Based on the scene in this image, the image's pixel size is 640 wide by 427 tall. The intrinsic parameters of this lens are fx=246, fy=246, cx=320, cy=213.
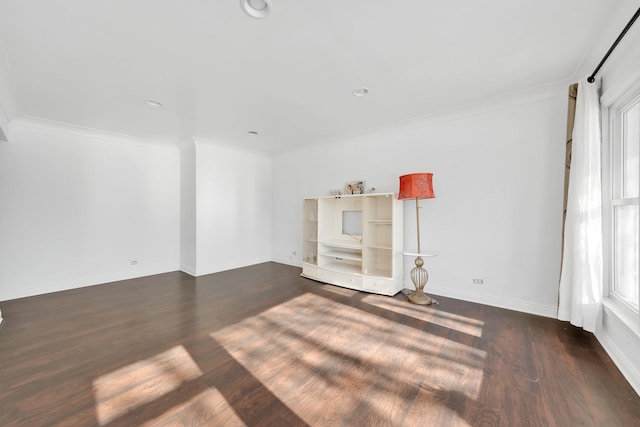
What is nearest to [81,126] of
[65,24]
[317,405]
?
[65,24]

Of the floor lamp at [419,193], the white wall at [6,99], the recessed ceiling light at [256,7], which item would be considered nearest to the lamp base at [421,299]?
the floor lamp at [419,193]

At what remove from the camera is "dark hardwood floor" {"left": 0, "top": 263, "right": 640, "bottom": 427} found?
155 cm

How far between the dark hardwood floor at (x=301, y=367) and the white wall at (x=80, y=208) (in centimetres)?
73

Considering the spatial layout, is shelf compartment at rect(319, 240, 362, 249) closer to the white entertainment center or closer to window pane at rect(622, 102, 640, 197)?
the white entertainment center

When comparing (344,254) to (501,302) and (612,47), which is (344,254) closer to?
(501,302)

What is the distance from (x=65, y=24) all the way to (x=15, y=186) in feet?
10.7

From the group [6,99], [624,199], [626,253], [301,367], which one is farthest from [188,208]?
[626,253]

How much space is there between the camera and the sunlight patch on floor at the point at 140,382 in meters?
1.61

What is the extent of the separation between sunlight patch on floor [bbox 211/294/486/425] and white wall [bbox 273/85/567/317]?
876mm

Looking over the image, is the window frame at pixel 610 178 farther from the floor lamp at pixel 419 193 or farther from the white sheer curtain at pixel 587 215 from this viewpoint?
the floor lamp at pixel 419 193

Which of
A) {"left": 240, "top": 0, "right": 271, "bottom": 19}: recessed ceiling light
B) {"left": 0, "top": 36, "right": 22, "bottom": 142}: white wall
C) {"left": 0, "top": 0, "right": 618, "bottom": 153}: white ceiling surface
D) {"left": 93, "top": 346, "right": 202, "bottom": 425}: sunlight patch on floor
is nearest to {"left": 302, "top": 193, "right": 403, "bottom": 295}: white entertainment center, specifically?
{"left": 0, "top": 0, "right": 618, "bottom": 153}: white ceiling surface

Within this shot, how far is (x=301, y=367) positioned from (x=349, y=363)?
402 millimetres

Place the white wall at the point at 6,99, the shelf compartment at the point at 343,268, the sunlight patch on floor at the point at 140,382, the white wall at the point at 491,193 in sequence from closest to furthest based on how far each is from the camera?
the sunlight patch on floor at the point at 140,382, the white wall at the point at 6,99, the white wall at the point at 491,193, the shelf compartment at the point at 343,268

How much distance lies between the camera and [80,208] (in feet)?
13.4
